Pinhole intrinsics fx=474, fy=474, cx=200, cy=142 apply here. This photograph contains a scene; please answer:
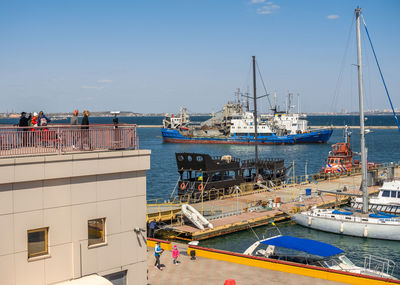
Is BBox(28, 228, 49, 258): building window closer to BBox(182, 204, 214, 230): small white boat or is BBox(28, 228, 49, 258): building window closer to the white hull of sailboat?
BBox(182, 204, 214, 230): small white boat

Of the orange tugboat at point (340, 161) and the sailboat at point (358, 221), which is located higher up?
the orange tugboat at point (340, 161)

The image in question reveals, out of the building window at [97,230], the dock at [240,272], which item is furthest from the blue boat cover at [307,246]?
the building window at [97,230]

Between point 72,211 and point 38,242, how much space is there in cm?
109

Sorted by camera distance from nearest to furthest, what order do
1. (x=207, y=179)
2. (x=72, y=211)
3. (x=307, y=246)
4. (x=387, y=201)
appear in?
1. (x=72, y=211)
2. (x=307, y=246)
3. (x=387, y=201)
4. (x=207, y=179)

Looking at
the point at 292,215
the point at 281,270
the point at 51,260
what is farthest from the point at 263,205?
the point at 51,260

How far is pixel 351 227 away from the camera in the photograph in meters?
30.0

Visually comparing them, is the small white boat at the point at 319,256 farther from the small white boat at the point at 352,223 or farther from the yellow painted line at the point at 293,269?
the small white boat at the point at 352,223

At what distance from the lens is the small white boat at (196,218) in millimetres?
28656

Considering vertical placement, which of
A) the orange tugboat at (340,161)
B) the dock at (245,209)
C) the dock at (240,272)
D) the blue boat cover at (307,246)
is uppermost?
the orange tugboat at (340,161)

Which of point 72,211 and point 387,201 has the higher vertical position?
point 72,211

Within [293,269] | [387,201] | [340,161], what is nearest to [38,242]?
[293,269]

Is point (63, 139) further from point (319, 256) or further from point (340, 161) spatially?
point (340, 161)

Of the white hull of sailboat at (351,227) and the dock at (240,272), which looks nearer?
the dock at (240,272)

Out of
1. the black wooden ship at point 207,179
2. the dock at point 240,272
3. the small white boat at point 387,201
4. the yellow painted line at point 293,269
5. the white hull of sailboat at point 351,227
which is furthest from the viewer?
the black wooden ship at point 207,179
